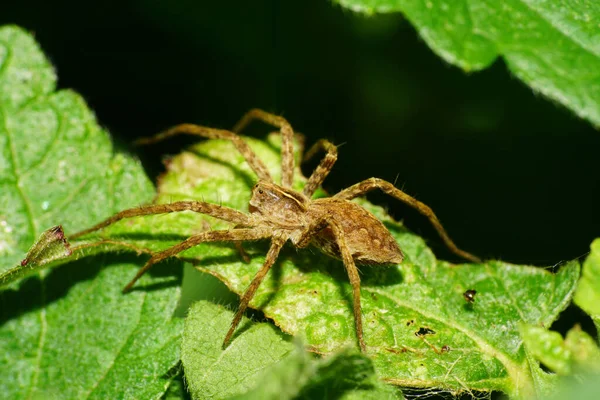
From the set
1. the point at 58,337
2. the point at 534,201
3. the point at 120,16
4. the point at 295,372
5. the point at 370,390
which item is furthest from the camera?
the point at 120,16

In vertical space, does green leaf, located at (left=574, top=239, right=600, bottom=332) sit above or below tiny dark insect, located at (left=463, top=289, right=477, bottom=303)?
above

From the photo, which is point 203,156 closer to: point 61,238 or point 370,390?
point 61,238

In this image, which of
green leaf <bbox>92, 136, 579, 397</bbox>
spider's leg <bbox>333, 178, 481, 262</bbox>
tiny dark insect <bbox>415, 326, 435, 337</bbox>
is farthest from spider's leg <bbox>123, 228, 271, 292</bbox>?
tiny dark insect <bbox>415, 326, 435, 337</bbox>

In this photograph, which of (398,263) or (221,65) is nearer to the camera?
(398,263)

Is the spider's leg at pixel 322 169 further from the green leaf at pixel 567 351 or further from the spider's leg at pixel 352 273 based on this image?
the green leaf at pixel 567 351

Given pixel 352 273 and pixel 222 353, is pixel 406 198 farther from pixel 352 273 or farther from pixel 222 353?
pixel 222 353

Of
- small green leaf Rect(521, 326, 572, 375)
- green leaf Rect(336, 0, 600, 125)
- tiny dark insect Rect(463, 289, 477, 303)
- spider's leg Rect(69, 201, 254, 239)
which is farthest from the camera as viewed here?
spider's leg Rect(69, 201, 254, 239)

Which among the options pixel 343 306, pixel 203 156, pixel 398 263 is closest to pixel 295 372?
pixel 343 306

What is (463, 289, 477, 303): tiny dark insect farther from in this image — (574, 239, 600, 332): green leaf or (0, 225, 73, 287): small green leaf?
(0, 225, 73, 287): small green leaf
